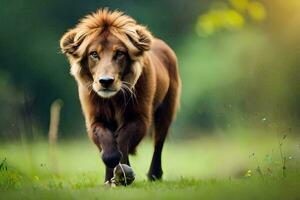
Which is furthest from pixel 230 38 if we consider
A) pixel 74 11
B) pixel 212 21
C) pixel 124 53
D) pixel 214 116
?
pixel 212 21

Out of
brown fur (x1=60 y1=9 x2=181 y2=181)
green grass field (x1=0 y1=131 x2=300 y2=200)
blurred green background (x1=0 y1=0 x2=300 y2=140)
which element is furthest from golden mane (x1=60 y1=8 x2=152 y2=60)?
green grass field (x1=0 y1=131 x2=300 y2=200)

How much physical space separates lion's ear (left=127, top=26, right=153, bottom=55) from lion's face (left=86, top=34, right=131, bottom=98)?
0.14 meters

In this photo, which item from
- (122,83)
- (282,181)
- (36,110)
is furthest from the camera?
(36,110)

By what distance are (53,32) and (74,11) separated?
0.97ft

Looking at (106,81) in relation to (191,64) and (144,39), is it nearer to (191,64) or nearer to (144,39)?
(144,39)

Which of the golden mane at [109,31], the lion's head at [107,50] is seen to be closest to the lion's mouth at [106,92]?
the lion's head at [107,50]

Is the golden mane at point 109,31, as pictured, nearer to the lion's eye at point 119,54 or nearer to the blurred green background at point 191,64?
the lion's eye at point 119,54

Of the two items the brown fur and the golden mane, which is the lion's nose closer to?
the brown fur

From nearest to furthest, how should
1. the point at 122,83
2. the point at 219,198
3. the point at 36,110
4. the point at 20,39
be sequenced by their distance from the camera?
1. the point at 219,198
2. the point at 122,83
3. the point at 20,39
4. the point at 36,110

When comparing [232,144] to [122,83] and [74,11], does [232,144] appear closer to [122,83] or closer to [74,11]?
[122,83]

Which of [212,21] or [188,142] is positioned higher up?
[212,21]

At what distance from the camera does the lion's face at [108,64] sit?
312 inches

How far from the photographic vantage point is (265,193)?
6.91 meters

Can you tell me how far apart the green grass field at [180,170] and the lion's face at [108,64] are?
2.32ft
